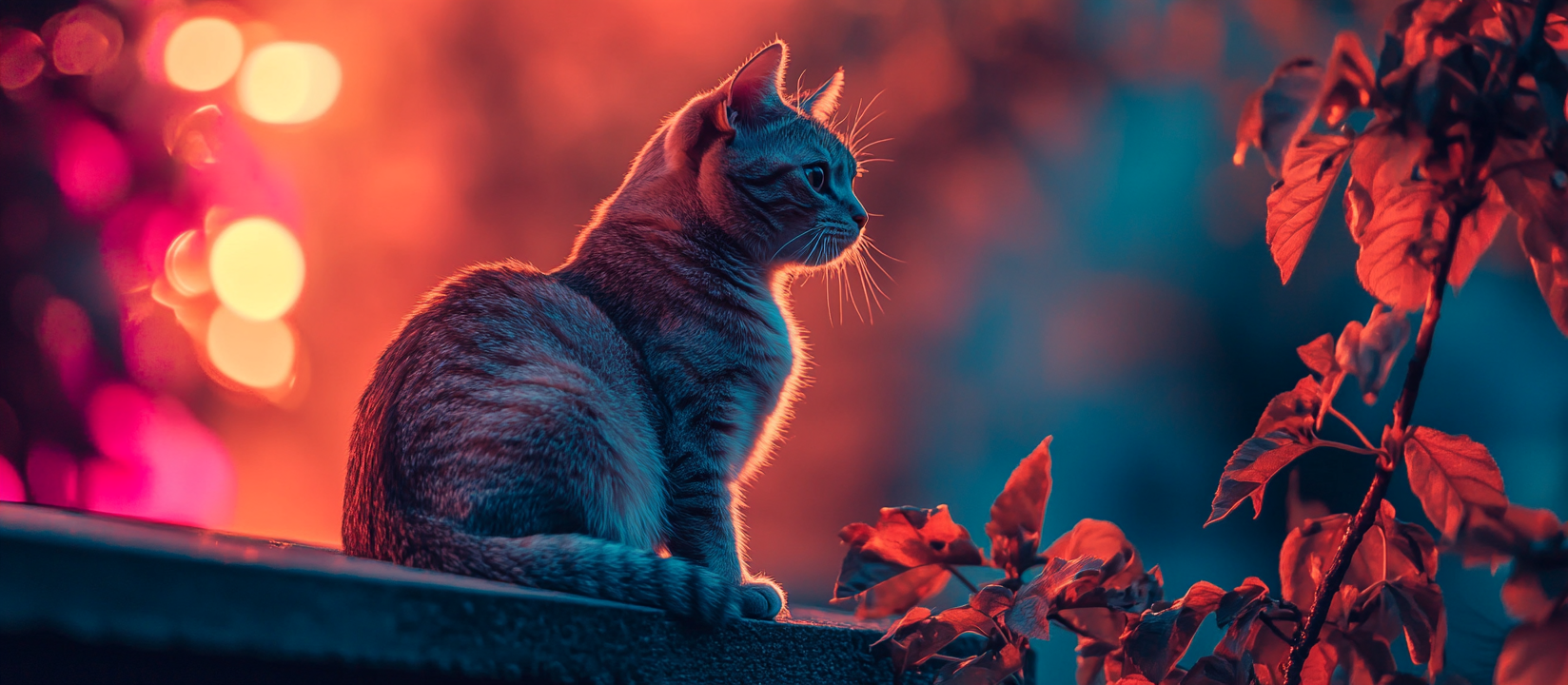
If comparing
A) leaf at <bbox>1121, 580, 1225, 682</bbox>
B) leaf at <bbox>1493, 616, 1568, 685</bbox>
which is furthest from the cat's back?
leaf at <bbox>1493, 616, 1568, 685</bbox>

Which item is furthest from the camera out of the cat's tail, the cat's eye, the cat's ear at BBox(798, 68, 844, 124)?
the cat's ear at BBox(798, 68, 844, 124)

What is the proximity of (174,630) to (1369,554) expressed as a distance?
3.02ft

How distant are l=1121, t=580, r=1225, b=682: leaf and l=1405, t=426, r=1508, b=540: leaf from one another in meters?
0.19

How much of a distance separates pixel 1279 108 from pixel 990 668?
545mm

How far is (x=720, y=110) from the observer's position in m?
1.45

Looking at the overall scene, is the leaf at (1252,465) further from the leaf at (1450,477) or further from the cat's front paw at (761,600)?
the cat's front paw at (761,600)

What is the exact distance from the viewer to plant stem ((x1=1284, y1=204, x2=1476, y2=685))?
61cm

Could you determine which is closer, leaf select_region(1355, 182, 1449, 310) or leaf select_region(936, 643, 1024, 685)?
leaf select_region(1355, 182, 1449, 310)

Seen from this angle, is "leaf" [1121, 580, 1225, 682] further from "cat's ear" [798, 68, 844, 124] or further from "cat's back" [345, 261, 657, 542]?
"cat's ear" [798, 68, 844, 124]

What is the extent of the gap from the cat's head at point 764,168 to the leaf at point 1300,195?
90 cm

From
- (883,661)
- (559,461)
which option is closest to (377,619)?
(559,461)

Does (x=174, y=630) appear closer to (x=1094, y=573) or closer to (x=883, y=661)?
(x=883, y=661)

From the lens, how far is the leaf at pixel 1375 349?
1.86 feet

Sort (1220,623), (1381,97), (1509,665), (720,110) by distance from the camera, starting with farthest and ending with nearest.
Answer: (720,110)
(1220,623)
(1381,97)
(1509,665)
